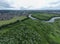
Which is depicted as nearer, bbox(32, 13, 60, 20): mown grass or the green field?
the green field

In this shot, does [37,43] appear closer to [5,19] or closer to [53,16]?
[5,19]

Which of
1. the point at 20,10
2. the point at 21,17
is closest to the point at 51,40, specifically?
the point at 21,17

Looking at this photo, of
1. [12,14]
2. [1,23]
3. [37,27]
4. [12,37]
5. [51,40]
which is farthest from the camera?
[12,14]

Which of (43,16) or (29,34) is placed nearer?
(29,34)

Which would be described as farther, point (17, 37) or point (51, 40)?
point (51, 40)

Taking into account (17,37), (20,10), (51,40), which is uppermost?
(20,10)

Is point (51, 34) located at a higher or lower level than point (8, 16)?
lower

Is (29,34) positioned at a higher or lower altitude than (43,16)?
lower

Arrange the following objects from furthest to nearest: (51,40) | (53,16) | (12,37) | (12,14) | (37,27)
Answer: (53,16)
(12,14)
(37,27)
(51,40)
(12,37)

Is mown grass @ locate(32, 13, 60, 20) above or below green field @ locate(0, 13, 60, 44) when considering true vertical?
above

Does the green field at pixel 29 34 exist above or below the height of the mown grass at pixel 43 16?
below

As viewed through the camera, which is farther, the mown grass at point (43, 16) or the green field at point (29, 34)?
the mown grass at point (43, 16)
